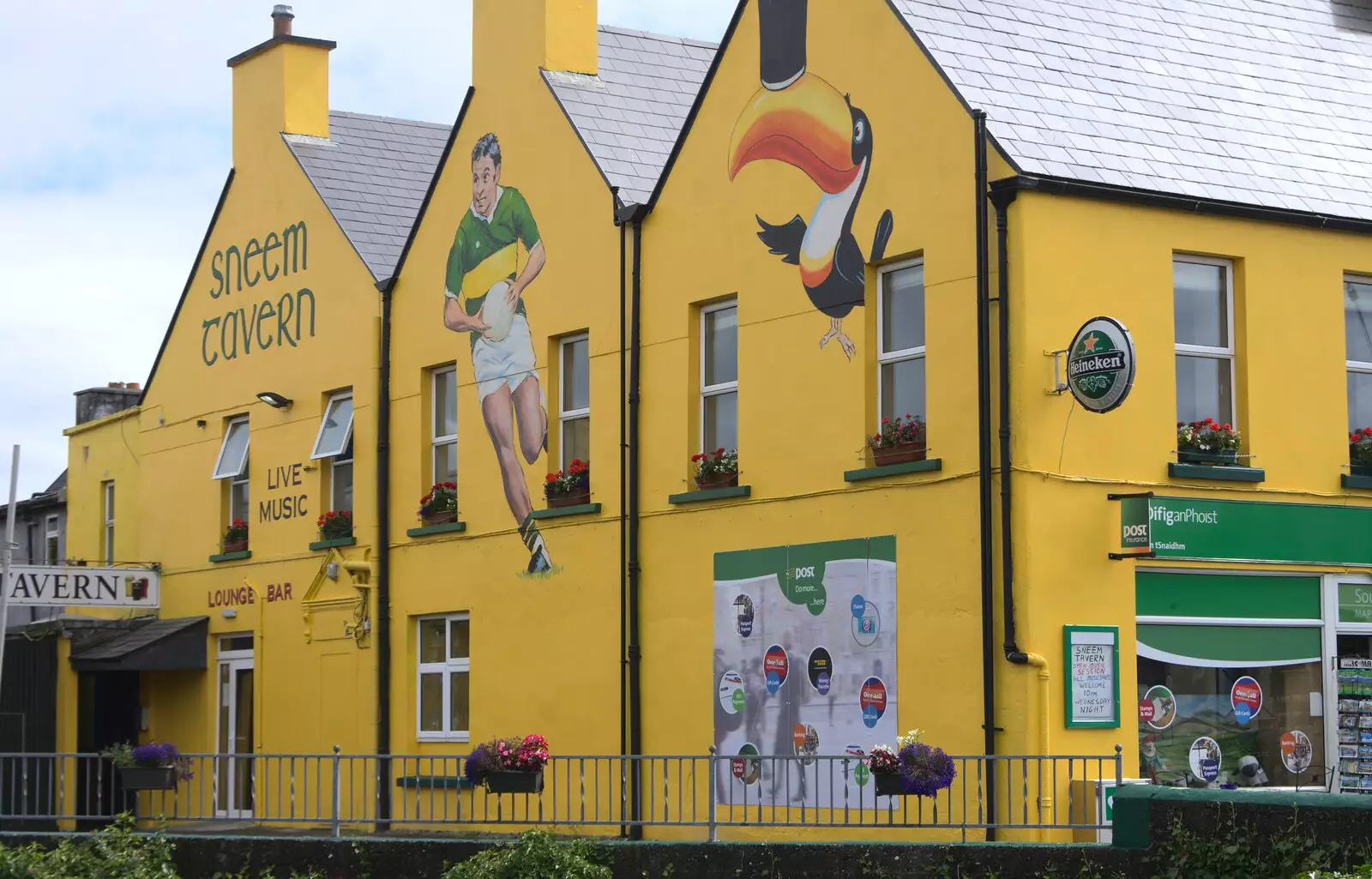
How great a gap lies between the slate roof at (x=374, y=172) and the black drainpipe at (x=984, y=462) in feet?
36.1

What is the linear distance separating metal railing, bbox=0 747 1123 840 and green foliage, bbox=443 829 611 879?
0.74 meters

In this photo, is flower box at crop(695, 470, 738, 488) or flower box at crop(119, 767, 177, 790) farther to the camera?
flower box at crop(119, 767, 177, 790)

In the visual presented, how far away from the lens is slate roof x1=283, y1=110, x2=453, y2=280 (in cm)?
2681

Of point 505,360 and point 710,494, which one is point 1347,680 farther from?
point 505,360

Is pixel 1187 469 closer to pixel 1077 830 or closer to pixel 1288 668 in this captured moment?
pixel 1288 668

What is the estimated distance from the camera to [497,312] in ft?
75.9

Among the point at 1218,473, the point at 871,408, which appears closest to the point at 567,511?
the point at 871,408

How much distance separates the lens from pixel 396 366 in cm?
2502

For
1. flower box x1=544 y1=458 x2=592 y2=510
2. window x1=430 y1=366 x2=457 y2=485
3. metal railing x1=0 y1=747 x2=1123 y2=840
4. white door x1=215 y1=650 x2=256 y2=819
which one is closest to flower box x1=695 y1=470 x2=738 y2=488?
flower box x1=544 y1=458 x2=592 y2=510

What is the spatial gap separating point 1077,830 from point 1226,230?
18.3 feet

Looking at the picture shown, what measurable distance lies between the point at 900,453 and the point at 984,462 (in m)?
1.18

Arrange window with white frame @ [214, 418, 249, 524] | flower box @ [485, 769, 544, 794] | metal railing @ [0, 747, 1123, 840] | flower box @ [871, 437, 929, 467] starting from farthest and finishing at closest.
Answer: window with white frame @ [214, 418, 249, 524] → flower box @ [485, 769, 544, 794] → flower box @ [871, 437, 929, 467] → metal railing @ [0, 747, 1123, 840]

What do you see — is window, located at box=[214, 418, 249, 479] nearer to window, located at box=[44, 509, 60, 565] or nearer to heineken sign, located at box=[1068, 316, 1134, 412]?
window, located at box=[44, 509, 60, 565]

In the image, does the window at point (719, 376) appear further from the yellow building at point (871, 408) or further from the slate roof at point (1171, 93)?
the slate roof at point (1171, 93)
